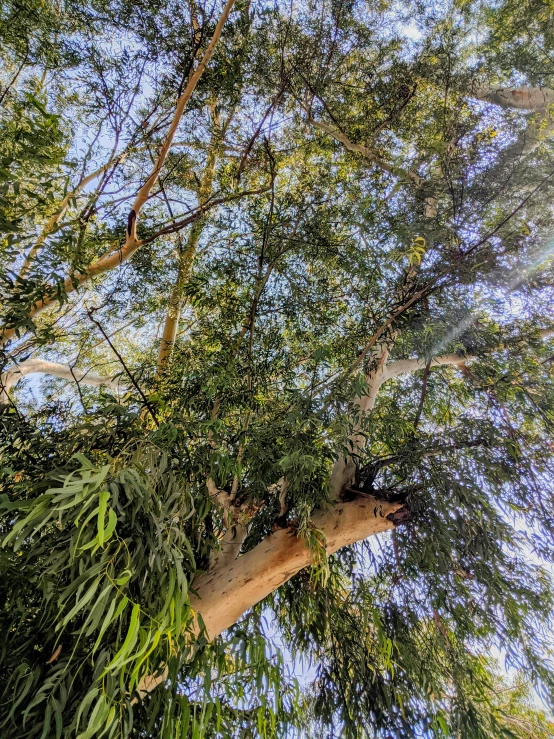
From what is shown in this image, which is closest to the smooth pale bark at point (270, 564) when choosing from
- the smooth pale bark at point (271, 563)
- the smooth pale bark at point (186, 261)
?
the smooth pale bark at point (271, 563)

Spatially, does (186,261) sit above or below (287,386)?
above

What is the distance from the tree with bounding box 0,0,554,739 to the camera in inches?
48.2

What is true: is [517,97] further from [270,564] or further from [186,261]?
[270,564]

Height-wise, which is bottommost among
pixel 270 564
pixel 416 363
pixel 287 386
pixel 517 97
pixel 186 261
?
pixel 270 564

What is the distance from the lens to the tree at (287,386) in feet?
4.02

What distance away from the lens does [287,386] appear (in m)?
2.52

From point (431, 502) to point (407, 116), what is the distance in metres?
2.95

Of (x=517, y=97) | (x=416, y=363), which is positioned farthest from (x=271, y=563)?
(x=517, y=97)

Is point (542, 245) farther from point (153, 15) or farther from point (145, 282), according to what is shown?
point (153, 15)

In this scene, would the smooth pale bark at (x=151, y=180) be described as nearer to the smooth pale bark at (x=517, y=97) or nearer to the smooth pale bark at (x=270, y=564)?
the smooth pale bark at (x=270, y=564)

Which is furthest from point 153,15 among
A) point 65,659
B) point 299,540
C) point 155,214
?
point 65,659

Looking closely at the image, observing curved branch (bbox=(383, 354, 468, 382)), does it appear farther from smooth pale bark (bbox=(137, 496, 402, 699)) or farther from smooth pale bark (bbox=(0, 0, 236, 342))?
smooth pale bark (bbox=(0, 0, 236, 342))

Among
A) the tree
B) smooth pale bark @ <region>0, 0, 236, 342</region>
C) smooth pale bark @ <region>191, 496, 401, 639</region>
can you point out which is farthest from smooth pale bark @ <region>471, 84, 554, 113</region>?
smooth pale bark @ <region>191, 496, 401, 639</region>

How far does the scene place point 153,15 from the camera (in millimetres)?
2873
